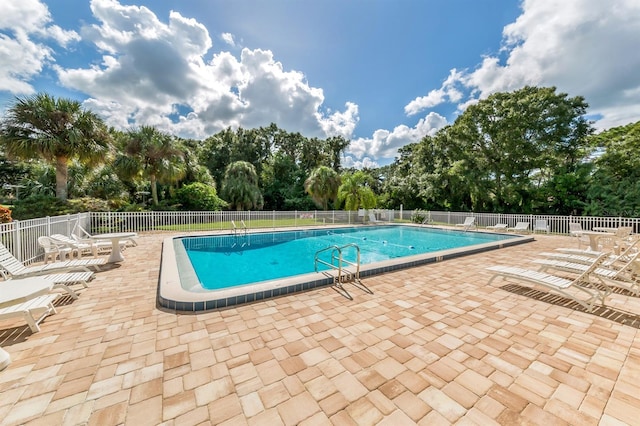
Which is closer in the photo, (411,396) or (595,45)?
(411,396)

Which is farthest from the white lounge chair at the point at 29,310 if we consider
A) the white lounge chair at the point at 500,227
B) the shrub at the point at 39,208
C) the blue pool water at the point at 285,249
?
the white lounge chair at the point at 500,227

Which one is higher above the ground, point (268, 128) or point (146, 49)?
point (268, 128)

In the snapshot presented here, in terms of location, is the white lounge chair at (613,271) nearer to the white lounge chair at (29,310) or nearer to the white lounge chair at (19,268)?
the white lounge chair at (29,310)

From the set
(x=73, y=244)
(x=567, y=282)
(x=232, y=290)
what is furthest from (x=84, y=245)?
(x=567, y=282)

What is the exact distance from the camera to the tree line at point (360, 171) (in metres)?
10.3

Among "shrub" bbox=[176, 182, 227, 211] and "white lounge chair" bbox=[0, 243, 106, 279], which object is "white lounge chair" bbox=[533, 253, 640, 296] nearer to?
"white lounge chair" bbox=[0, 243, 106, 279]

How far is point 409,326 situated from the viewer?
2996mm

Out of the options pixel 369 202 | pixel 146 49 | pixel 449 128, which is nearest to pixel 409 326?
pixel 146 49

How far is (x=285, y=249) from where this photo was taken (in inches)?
405

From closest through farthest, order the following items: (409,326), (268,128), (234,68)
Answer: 1. (409,326)
2. (234,68)
3. (268,128)

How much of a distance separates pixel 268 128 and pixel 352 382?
30.5 metres

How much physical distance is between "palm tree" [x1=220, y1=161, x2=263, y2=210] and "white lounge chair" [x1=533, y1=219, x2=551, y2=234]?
18.9m

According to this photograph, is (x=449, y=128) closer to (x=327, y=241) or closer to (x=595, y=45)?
(x=595, y=45)

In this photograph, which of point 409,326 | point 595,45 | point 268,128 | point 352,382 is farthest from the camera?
point 268,128
